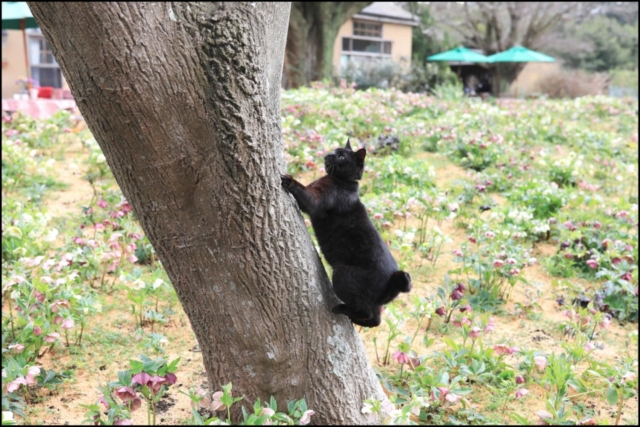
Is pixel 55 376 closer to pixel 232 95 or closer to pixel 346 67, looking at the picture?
pixel 232 95

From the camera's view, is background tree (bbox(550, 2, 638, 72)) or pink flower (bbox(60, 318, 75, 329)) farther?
background tree (bbox(550, 2, 638, 72))

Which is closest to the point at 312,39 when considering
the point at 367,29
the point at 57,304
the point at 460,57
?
the point at 460,57

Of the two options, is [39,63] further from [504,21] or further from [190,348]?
[504,21]

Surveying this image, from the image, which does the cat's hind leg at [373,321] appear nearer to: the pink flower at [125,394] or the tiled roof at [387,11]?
the pink flower at [125,394]

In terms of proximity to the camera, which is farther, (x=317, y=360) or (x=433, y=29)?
(x=433, y=29)

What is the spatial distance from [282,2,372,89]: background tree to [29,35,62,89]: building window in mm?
8061

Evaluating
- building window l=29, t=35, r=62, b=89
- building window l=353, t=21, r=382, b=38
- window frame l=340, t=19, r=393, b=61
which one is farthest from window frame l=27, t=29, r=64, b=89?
building window l=353, t=21, r=382, b=38

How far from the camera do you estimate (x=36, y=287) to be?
3303 millimetres

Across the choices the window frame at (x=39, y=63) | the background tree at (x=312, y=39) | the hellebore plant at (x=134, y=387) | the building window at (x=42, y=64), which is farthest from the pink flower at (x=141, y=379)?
the building window at (x=42, y=64)

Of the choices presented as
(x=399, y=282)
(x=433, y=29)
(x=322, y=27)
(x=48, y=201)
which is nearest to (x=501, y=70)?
(x=433, y=29)

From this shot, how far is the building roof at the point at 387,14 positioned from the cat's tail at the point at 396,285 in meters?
24.0

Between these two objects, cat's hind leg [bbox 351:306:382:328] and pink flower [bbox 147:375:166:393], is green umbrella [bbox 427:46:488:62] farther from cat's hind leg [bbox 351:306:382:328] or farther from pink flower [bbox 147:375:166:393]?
pink flower [bbox 147:375:166:393]

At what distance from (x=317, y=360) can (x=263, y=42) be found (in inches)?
53.2

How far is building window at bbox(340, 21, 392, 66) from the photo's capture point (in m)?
25.5
